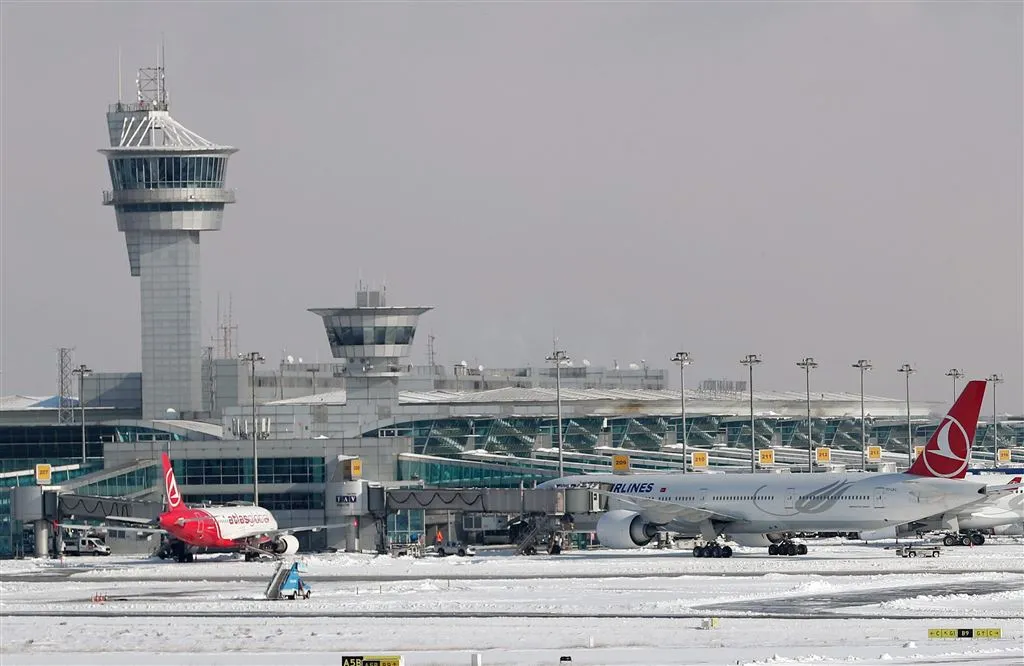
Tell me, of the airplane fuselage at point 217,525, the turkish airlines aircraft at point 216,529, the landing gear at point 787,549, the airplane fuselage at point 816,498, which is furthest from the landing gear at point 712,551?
the airplane fuselage at point 217,525

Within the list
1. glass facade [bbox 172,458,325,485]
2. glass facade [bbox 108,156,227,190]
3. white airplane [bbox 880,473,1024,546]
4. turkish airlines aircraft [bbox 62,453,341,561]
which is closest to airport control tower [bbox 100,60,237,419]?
glass facade [bbox 108,156,227,190]

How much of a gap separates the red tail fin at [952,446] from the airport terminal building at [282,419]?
116ft

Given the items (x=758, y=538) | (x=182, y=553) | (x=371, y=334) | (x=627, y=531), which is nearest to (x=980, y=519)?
(x=758, y=538)

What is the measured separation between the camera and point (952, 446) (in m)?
82.1

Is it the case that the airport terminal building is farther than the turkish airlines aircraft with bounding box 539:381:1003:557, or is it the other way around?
the airport terminal building

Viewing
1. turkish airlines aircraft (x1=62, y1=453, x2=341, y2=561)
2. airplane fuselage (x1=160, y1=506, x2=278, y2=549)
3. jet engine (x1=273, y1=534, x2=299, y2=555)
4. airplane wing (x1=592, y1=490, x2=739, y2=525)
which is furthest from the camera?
jet engine (x1=273, y1=534, x2=299, y2=555)

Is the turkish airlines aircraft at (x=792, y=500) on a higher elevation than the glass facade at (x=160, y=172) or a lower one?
lower

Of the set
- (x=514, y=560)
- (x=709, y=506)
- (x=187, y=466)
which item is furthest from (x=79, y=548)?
(x=709, y=506)

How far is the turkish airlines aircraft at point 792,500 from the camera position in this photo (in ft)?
269

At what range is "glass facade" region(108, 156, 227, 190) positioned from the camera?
15038 centimetres

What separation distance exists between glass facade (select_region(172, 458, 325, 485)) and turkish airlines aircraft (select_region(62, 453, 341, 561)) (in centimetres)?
1526

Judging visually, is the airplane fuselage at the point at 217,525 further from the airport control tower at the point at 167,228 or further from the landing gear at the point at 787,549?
the airport control tower at the point at 167,228

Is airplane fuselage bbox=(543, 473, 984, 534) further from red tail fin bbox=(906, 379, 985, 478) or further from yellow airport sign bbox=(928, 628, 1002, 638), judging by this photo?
yellow airport sign bbox=(928, 628, 1002, 638)

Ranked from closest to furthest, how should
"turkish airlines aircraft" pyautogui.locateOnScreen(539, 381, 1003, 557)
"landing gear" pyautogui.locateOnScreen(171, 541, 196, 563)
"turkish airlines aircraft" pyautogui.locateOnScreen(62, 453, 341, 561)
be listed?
"turkish airlines aircraft" pyautogui.locateOnScreen(539, 381, 1003, 557) < "turkish airlines aircraft" pyautogui.locateOnScreen(62, 453, 341, 561) < "landing gear" pyautogui.locateOnScreen(171, 541, 196, 563)
